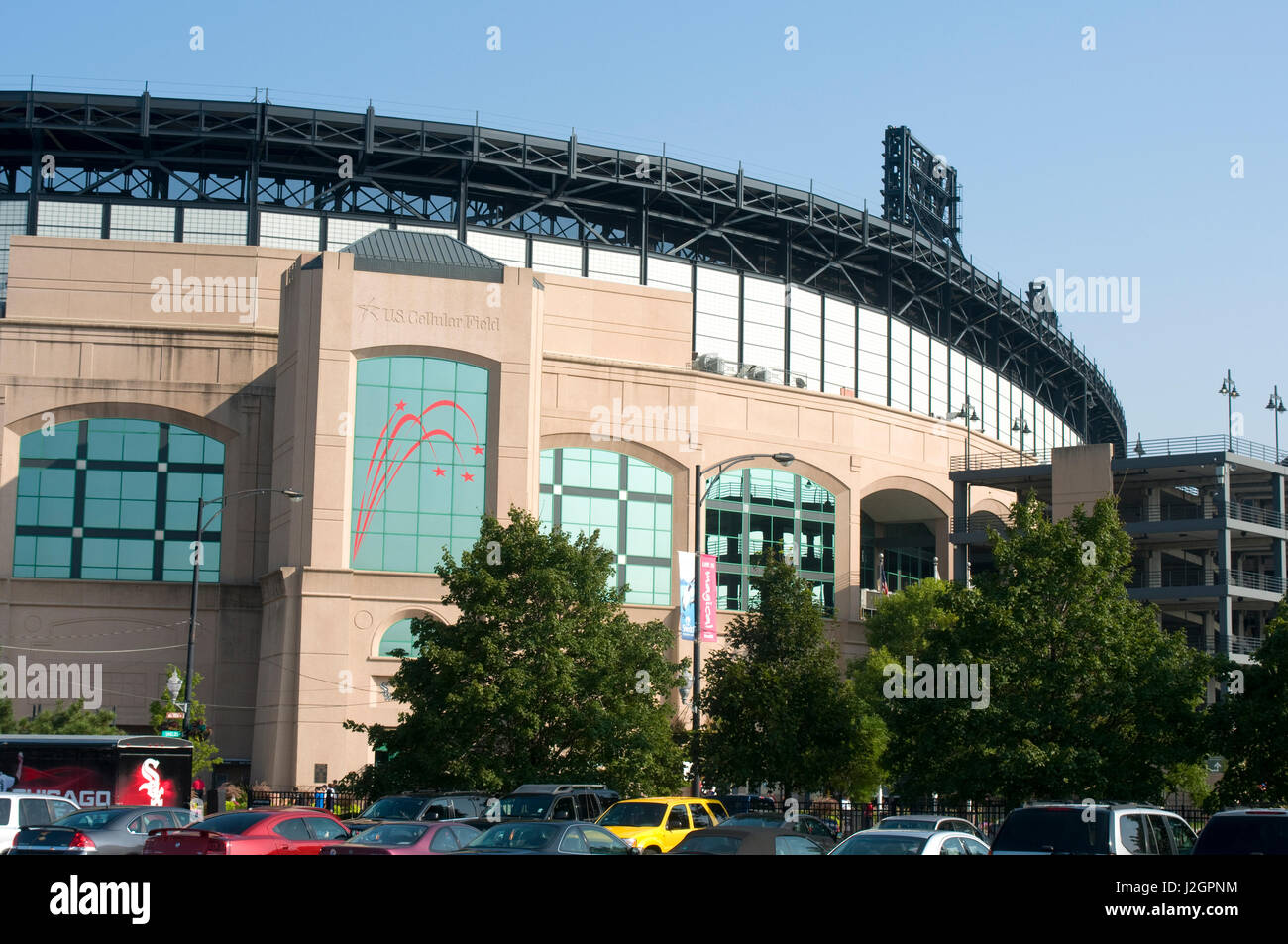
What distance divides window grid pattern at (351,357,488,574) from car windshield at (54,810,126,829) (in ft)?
112

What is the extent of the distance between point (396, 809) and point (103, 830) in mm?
6731

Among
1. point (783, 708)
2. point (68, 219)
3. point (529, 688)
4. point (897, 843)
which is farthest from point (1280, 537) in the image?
point (897, 843)

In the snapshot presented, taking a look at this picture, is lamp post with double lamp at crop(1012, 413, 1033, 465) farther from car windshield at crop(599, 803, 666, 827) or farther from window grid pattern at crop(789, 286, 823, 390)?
car windshield at crop(599, 803, 666, 827)

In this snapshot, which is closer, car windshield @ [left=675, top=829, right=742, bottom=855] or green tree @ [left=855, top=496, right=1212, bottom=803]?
car windshield @ [left=675, top=829, right=742, bottom=855]

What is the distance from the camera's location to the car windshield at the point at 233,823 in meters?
22.9

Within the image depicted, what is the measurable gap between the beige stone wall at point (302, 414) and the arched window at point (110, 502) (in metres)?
0.75

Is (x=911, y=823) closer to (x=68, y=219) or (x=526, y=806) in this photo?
(x=526, y=806)

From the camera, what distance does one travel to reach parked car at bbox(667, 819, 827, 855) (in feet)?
70.5

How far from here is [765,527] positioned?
72.2 meters

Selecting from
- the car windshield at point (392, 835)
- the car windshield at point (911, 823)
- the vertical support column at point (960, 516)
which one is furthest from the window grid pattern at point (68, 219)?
the car windshield at point (392, 835)

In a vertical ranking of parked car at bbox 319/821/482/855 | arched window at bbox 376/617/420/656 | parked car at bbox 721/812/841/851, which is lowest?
parked car at bbox 721/812/841/851

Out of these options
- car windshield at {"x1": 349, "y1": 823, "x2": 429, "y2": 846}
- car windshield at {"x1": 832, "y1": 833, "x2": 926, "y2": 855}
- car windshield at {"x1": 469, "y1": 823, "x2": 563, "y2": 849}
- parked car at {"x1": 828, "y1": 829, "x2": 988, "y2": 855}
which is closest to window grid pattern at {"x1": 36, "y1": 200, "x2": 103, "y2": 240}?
car windshield at {"x1": 349, "y1": 823, "x2": 429, "y2": 846}

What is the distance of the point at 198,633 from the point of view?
6334cm

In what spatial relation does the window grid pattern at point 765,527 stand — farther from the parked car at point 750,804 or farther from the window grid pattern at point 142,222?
the window grid pattern at point 142,222
